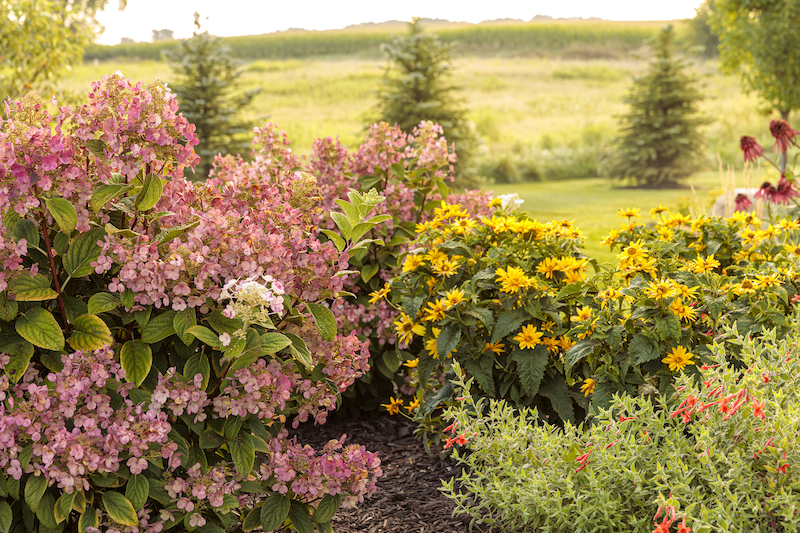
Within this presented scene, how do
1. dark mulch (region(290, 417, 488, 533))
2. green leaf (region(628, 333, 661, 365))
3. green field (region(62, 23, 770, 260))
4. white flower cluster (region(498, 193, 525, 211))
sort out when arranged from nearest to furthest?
green leaf (region(628, 333, 661, 365)) < dark mulch (region(290, 417, 488, 533)) < white flower cluster (region(498, 193, 525, 211)) < green field (region(62, 23, 770, 260))

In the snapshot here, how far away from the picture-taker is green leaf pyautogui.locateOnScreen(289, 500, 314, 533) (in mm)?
1903

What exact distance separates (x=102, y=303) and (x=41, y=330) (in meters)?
0.15

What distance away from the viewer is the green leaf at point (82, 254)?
161cm

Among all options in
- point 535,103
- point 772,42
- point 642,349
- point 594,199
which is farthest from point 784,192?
point 535,103

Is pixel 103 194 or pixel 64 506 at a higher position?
pixel 103 194

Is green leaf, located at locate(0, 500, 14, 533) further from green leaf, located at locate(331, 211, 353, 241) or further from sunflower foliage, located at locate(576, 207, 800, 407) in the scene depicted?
sunflower foliage, located at locate(576, 207, 800, 407)

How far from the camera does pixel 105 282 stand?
1795 millimetres

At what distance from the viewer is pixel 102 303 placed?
1624 millimetres

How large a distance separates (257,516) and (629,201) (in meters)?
11.5

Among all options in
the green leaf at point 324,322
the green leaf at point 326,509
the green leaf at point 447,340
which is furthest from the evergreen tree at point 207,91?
the green leaf at point 326,509

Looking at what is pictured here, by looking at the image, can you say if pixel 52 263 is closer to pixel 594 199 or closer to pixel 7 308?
pixel 7 308

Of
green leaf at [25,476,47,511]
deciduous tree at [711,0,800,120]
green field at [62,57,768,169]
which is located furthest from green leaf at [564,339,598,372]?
green field at [62,57,768,169]

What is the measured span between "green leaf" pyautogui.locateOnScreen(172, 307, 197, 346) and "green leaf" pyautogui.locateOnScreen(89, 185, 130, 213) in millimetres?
330

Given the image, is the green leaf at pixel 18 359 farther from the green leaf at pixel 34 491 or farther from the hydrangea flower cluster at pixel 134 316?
the green leaf at pixel 34 491
